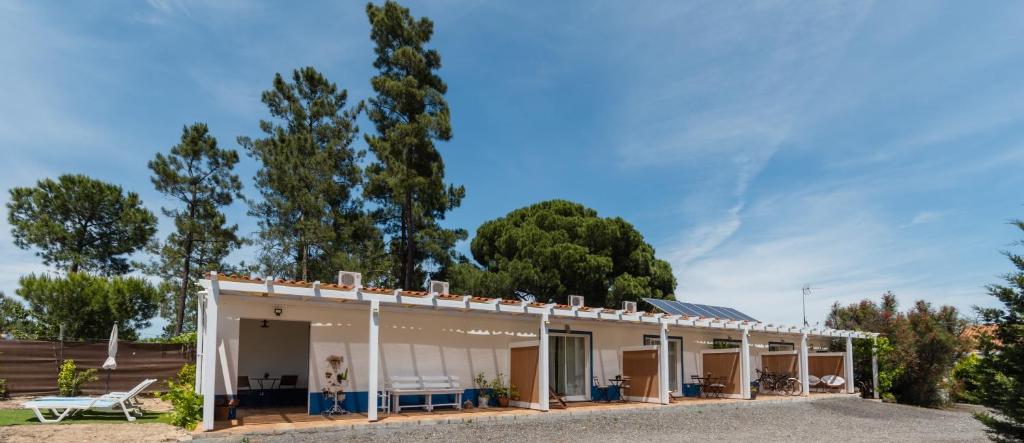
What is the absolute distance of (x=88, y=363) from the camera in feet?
49.4

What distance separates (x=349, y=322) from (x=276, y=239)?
1373 cm

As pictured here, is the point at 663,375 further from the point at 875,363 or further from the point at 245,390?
the point at 875,363

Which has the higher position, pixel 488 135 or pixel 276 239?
pixel 488 135

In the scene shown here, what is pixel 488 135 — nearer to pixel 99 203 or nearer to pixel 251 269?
pixel 251 269

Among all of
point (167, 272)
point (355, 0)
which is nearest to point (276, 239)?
point (167, 272)

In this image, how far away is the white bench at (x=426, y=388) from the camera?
1204 cm

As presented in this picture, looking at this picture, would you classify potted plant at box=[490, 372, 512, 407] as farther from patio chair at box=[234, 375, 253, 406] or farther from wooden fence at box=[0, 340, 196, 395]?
wooden fence at box=[0, 340, 196, 395]

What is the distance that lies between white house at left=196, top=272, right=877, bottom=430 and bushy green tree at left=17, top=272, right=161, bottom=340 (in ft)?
34.1

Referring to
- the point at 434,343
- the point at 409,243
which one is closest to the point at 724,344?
the point at 434,343

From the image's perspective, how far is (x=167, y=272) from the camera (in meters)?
25.7

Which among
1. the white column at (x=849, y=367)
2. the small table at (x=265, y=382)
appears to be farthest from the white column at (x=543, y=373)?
the white column at (x=849, y=367)

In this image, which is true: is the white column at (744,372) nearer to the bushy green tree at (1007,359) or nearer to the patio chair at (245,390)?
the bushy green tree at (1007,359)


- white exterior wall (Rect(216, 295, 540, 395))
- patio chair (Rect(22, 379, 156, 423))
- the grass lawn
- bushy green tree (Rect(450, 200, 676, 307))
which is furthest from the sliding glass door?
bushy green tree (Rect(450, 200, 676, 307))

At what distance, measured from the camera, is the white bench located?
1204cm
